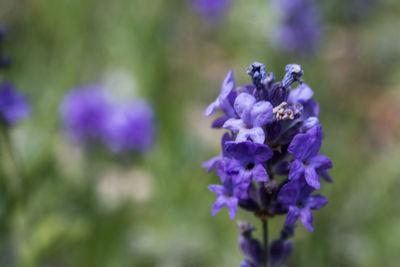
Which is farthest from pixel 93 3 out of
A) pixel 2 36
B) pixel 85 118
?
pixel 2 36

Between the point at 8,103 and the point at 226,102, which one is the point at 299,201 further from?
the point at 8,103

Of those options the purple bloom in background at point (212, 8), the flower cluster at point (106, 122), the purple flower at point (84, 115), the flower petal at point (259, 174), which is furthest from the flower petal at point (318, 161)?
the purple bloom in background at point (212, 8)

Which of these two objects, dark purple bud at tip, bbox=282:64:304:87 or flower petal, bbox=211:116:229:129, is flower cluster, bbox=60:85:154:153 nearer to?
flower petal, bbox=211:116:229:129

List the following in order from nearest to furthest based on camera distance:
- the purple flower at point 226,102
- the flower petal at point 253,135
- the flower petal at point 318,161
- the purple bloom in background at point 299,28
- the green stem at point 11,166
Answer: the flower petal at point 253,135 < the flower petal at point 318,161 < the purple flower at point 226,102 < the green stem at point 11,166 < the purple bloom in background at point 299,28

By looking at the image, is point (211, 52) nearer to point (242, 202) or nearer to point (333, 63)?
point (333, 63)

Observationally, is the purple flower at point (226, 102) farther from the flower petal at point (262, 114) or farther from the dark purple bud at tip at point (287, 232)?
the dark purple bud at tip at point (287, 232)

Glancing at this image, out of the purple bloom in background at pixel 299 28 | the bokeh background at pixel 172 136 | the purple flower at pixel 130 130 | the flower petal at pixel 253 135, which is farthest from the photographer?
the purple bloom in background at pixel 299 28

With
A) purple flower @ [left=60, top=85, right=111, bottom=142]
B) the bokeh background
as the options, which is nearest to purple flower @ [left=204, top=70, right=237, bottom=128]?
the bokeh background
